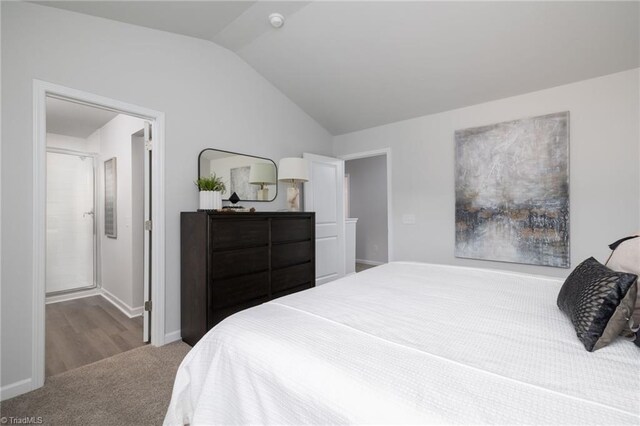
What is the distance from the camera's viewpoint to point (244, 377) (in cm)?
102

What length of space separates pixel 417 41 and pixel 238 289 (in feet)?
9.08

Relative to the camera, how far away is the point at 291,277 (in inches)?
125

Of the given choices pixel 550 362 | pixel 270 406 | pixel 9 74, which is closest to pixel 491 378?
pixel 550 362

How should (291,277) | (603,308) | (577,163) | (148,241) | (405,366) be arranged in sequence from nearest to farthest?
1. (405,366)
2. (603,308)
3. (148,241)
4. (577,163)
5. (291,277)

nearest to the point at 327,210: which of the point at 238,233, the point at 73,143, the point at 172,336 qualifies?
the point at 238,233

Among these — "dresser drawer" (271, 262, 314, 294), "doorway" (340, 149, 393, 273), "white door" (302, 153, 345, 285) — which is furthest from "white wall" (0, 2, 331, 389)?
"doorway" (340, 149, 393, 273)

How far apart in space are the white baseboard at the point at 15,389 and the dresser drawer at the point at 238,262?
50.4 inches

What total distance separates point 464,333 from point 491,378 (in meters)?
0.30

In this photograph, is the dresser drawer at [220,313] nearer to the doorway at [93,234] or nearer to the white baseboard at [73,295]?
the doorway at [93,234]

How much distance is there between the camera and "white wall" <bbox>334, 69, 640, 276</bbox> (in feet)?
8.29

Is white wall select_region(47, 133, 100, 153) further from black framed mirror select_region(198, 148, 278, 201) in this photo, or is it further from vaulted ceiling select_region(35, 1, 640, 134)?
vaulted ceiling select_region(35, 1, 640, 134)

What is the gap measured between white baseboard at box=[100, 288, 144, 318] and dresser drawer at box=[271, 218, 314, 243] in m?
1.82

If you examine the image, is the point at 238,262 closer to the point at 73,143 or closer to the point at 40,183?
the point at 40,183

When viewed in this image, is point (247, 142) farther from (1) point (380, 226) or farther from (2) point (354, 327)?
(1) point (380, 226)
